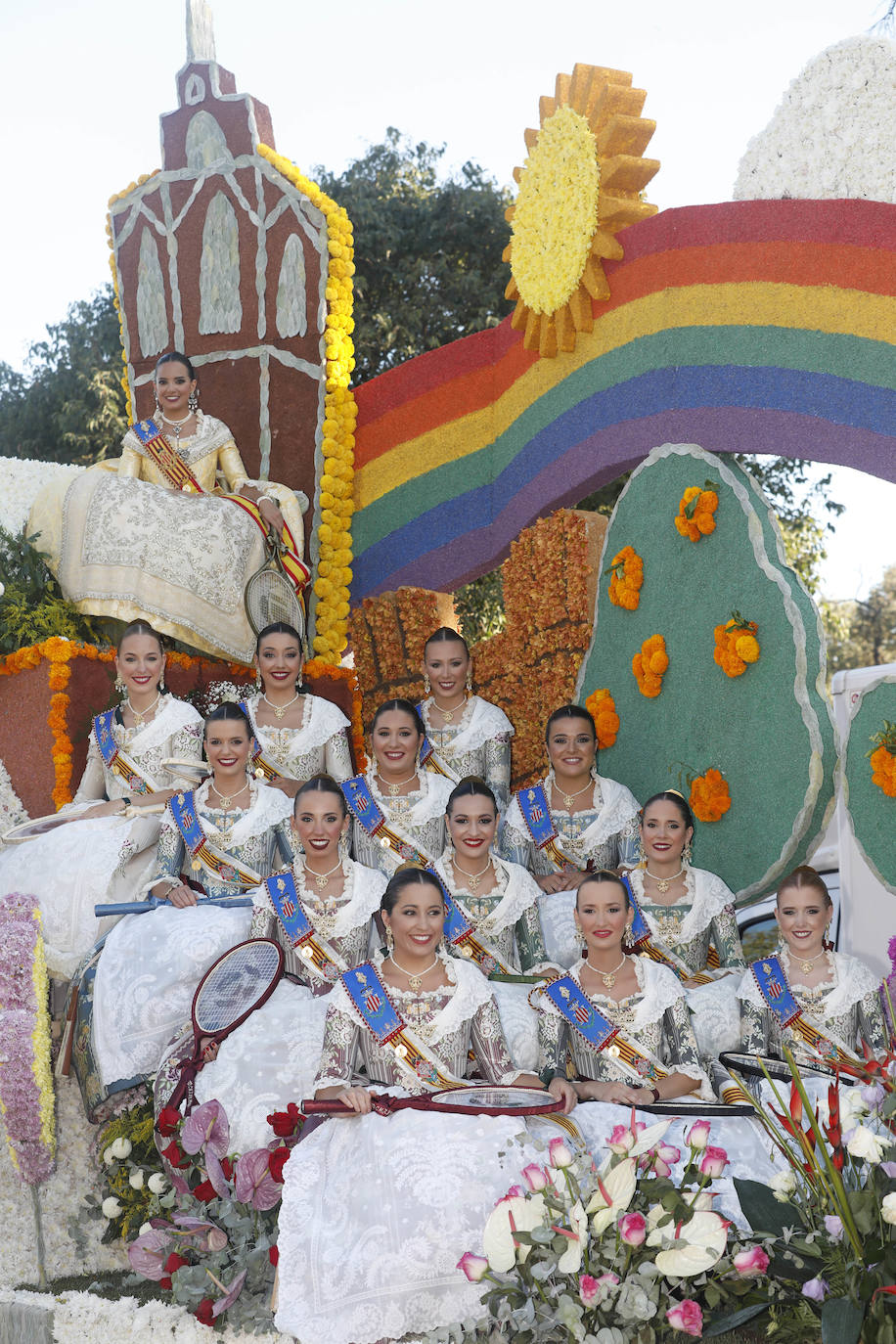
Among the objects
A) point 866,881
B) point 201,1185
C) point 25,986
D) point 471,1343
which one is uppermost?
point 866,881

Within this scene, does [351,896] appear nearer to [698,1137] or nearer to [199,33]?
[698,1137]

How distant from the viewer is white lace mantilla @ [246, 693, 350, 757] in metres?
5.73

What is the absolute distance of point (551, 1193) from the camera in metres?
2.70

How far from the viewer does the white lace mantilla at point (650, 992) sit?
4027mm

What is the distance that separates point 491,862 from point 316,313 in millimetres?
4162

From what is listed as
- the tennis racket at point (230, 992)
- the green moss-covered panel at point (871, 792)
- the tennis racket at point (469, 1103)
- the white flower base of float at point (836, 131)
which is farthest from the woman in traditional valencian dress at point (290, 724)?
the white flower base of float at point (836, 131)

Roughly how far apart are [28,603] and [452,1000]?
3550 mm

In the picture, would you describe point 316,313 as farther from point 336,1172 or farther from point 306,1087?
point 336,1172

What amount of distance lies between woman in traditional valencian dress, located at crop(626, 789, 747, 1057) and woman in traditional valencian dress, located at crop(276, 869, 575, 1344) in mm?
1082

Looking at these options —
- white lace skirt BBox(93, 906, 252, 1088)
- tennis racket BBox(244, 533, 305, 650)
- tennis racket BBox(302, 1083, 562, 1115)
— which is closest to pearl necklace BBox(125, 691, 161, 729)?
tennis racket BBox(244, 533, 305, 650)

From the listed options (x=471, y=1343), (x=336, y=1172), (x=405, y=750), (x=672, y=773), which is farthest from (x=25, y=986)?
(x=672, y=773)

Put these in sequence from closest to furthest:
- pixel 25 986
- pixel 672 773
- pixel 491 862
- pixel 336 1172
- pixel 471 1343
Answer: pixel 471 1343 < pixel 336 1172 < pixel 25 986 < pixel 491 862 < pixel 672 773

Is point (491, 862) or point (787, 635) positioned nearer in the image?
point (491, 862)

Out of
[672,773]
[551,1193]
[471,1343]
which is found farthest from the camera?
[672,773]
